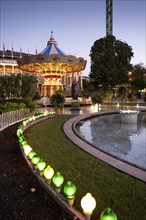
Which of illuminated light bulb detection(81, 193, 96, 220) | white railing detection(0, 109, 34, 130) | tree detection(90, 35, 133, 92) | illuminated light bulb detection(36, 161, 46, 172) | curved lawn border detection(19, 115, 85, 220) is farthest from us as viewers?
tree detection(90, 35, 133, 92)

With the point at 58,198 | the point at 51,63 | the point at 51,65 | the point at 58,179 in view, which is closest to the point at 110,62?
the point at 51,65

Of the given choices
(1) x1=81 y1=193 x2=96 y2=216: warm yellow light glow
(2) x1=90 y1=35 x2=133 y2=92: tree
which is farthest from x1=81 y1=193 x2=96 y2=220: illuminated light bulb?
(2) x1=90 y1=35 x2=133 y2=92: tree

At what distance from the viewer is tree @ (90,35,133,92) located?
37406mm

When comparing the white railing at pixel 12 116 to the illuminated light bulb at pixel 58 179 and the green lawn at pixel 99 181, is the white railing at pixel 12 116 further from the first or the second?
the illuminated light bulb at pixel 58 179

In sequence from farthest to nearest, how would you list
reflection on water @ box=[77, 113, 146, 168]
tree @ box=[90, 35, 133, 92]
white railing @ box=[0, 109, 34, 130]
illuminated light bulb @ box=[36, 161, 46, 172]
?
tree @ box=[90, 35, 133, 92], white railing @ box=[0, 109, 34, 130], reflection on water @ box=[77, 113, 146, 168], illuminated light bulb @ box=[36, 161, 46, 172]

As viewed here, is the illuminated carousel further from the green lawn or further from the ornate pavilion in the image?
the green lawn

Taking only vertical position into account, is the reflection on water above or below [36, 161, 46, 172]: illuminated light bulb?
below

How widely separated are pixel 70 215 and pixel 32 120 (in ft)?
35.2

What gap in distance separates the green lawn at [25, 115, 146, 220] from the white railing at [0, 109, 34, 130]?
4.62 meters

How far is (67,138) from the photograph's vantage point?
937 centimetres

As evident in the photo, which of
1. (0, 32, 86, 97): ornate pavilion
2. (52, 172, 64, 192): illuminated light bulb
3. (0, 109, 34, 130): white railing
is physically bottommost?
(52, 172, 64, 192): illuminated light bulb

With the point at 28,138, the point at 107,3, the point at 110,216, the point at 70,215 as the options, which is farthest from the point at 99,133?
the point at 107,3

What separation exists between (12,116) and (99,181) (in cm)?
Answer: 954

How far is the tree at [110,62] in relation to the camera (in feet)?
123
